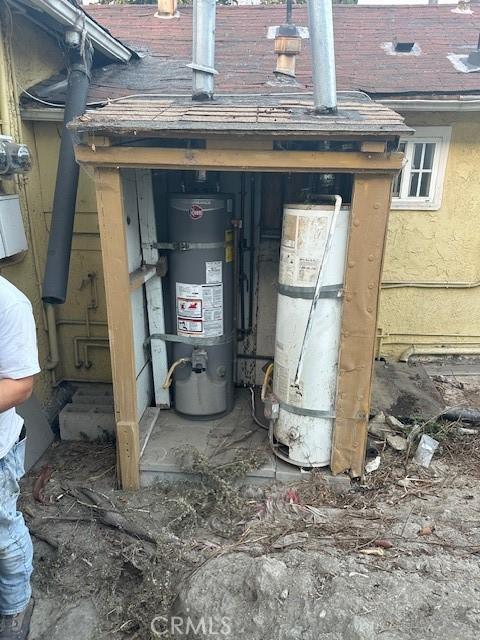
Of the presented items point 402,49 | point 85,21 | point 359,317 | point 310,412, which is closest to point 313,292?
point 359,317

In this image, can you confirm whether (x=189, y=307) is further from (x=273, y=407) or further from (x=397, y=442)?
(x=397, y=442)

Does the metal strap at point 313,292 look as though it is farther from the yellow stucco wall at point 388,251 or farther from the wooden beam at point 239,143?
the yellow stucco wall at point 388,251

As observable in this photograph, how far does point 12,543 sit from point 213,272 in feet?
7.59

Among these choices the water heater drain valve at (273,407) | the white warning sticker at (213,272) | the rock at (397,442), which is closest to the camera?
the water heater drain valve at (273,407)

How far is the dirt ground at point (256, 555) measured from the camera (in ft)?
8.05

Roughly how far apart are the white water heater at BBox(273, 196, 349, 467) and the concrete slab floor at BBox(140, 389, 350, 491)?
0.16 meters

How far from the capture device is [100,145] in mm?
2752

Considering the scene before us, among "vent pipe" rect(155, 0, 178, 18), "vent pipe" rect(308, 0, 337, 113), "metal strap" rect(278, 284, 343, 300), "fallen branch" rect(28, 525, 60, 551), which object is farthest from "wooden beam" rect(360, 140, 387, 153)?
"vent pipe" rect(155, 0, 178, 18)

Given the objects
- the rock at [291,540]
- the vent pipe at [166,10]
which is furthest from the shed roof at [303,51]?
the rock at [291,540]

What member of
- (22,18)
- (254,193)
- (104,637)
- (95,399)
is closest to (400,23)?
(254,193)

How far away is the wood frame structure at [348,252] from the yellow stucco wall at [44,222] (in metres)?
1.39

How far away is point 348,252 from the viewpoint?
9.85 feet

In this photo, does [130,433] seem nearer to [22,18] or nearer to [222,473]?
[222,473]

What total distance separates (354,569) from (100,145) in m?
2.96
